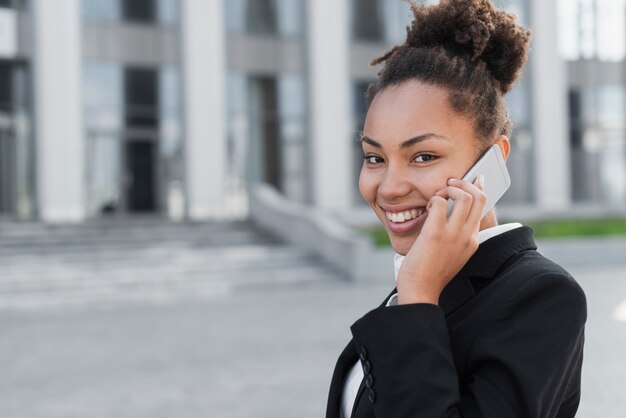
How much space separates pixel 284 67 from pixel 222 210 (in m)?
5.31

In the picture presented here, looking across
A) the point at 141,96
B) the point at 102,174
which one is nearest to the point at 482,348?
the point at 102,174

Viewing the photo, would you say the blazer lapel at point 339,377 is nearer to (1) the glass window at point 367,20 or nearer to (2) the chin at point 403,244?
(2) the chin at point 403,244

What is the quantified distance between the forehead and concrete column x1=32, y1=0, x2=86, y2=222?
17562 millimetres

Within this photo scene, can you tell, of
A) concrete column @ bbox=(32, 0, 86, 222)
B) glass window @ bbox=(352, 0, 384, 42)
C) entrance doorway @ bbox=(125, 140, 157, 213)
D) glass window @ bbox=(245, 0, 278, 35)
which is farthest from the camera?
glass window @ bbox=(352, 0, 384, 42)

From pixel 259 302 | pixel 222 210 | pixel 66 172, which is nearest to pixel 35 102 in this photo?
pixel 66 172

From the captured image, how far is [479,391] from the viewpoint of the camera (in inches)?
48.6

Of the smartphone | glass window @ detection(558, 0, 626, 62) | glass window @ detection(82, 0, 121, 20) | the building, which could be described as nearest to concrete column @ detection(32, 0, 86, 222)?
the building

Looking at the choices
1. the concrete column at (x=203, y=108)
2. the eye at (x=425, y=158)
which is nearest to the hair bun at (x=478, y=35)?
the eye at (x=425, y=158)

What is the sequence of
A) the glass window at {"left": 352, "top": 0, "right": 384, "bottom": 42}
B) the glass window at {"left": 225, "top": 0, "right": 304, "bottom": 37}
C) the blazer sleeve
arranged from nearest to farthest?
the blazer sleeve
the glass window at {"left": 225, "top": 0, "right": 304, "bottom": 37}
the glass window at {"left": 352, "top": 0, "right": 384, "bottom": 42}

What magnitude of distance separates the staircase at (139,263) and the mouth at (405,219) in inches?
409

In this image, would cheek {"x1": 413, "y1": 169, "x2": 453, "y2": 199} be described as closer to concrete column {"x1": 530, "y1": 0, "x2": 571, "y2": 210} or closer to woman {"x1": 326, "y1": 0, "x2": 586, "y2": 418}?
woman {"x1": 326, "y1": 0, "x2": 586, "y2": 418}

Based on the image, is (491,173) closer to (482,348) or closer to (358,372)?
(482,348)

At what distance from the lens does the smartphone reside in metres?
1.42

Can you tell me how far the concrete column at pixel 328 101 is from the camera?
67.7 ft
